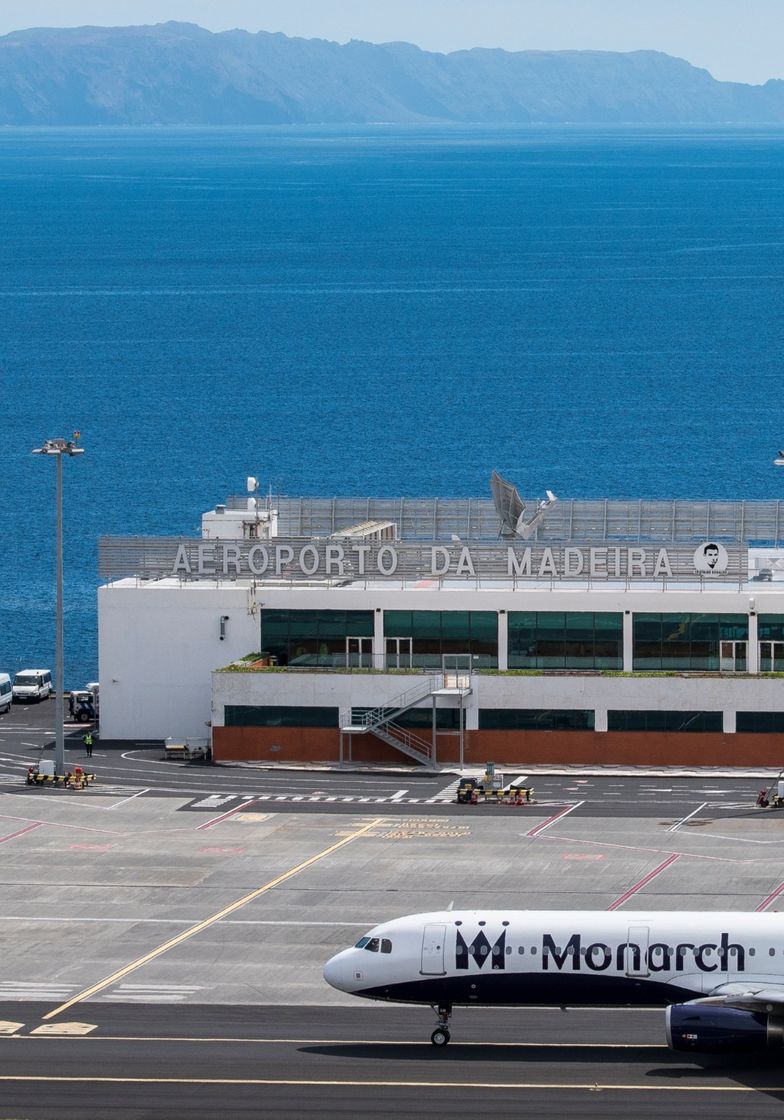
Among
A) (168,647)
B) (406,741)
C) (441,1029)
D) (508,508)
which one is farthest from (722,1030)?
(508,508)

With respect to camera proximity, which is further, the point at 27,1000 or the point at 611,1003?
the point at 27,1000

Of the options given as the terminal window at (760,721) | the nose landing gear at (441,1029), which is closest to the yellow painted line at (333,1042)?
the nose landing gear at (441,1029)

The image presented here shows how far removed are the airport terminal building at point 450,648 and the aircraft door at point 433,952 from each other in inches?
2019

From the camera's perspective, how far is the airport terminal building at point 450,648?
113m

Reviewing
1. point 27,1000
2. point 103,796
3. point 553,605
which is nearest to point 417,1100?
point 27,1000

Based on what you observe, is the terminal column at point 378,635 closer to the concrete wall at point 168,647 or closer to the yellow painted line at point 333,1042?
the concrete wall at point 168,647

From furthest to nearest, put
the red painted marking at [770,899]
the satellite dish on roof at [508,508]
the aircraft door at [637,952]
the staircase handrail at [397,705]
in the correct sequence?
the satellite dish on roof at [508,508] < the staircase handrail at [397,705] < the red painted marking at [770,899] < the aircraft door at [637,952]

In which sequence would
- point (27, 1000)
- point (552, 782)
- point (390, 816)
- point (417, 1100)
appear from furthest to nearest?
point (552, 782) → point (390, 816) → point (27, 1000) → point (417, 1100)

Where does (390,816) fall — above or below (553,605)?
below

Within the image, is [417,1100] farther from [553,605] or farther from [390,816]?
[553,605]

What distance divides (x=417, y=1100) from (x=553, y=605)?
61.0 m

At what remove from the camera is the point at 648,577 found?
12100 cm

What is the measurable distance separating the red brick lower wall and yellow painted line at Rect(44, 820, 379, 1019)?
14319 mm

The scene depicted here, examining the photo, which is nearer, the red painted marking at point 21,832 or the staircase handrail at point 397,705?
the red painted marking at point 21,832
